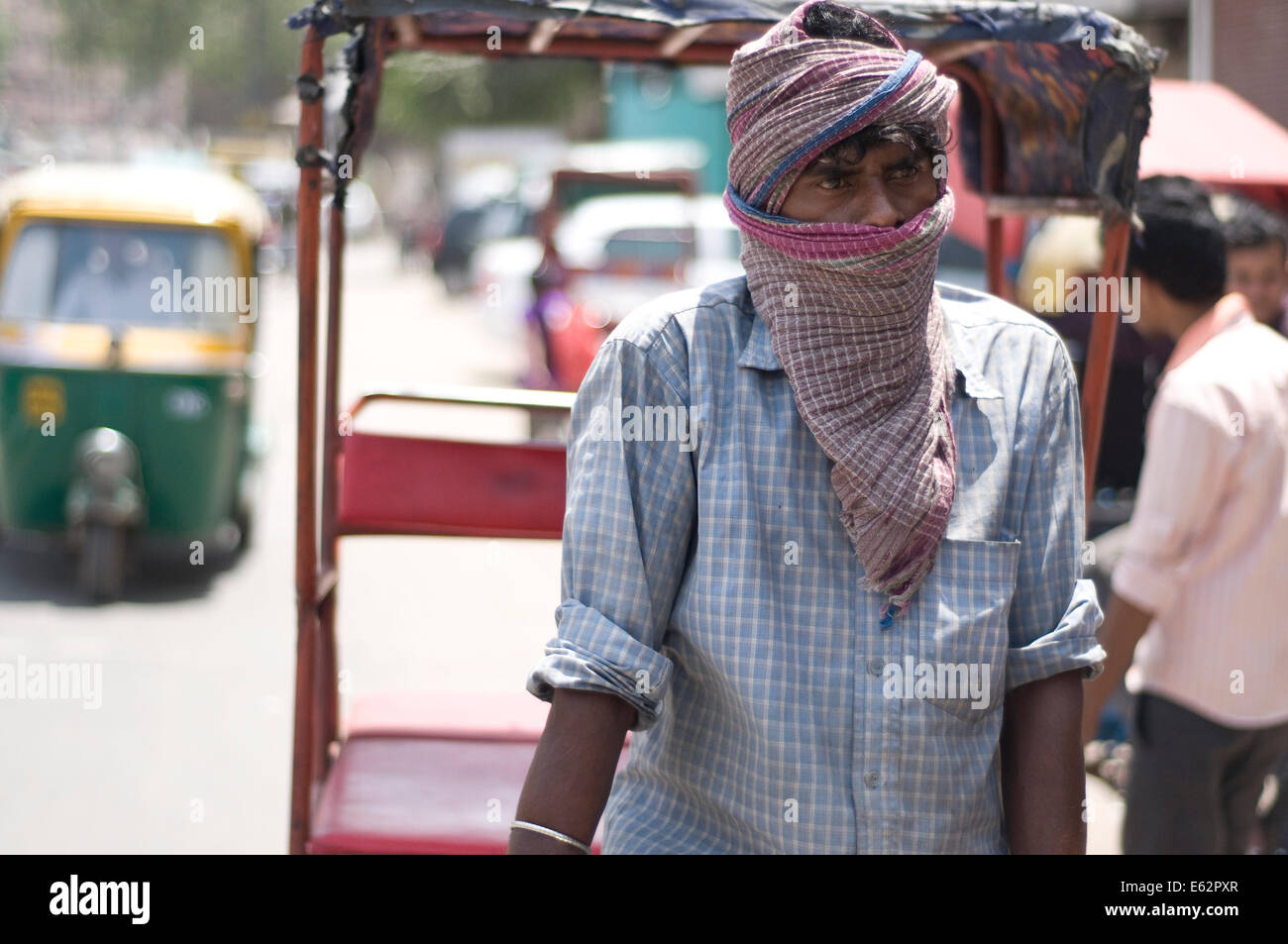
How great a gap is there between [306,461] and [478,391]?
75 centimetres

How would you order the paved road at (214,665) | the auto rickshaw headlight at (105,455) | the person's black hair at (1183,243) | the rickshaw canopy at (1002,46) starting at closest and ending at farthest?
the rickshaw canopy at (1002,46) < the person's black hair at (1183,243) < the paved road at (214,665) < the auto rickshaw headlight at (105,455)

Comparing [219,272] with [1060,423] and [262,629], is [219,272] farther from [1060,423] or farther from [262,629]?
[1060,423]

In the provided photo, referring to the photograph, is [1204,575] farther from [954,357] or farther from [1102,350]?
[954,357]

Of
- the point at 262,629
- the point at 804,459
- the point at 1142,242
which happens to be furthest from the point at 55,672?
the point at 804,459

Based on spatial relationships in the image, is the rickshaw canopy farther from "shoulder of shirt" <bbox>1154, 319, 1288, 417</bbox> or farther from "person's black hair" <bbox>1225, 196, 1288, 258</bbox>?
"person's black hair" <bbox>1225, 196, 1288, 258</bbox>

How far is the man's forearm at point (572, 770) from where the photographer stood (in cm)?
167

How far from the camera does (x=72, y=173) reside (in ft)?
25.6

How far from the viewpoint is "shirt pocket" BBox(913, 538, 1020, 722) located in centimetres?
168

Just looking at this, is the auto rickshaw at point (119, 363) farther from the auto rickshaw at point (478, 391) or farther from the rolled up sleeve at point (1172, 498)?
the rolled up sleeve at point (1172, 498)

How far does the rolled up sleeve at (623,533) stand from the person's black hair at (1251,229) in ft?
10.4

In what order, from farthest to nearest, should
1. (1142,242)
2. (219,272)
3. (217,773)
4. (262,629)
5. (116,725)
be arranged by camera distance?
(219,272)
(262,629)
(116,725)
(217,773)
(1142,242)

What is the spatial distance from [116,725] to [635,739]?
4350 millimetres

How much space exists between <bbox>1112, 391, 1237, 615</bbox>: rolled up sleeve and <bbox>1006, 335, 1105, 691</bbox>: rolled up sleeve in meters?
1.36

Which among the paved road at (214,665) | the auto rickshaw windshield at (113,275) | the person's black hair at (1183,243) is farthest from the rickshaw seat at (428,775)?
the auto rickshaw windshield at (113,275)
